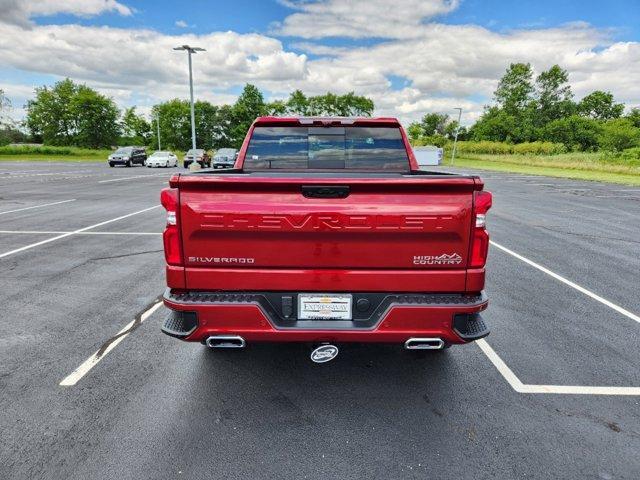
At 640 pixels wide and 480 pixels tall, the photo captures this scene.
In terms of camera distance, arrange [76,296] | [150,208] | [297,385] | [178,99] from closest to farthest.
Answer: [297,385] → [76,296] → [150,208] → [178,99]

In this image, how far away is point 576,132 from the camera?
77.7 meters

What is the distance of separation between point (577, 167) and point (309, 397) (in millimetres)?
50100

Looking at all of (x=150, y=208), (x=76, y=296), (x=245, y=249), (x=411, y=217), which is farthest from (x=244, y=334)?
(x=150, y=208)

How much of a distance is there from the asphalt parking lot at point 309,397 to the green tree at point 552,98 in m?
95.3

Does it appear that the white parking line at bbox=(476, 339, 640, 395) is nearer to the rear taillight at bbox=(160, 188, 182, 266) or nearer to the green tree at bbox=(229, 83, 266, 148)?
the rear taillight at bbox=(160, 188, 182, 266)

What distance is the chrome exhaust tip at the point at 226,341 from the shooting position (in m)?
2.79

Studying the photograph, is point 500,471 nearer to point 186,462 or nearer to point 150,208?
point 186,462

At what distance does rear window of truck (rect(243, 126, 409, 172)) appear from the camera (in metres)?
4.52

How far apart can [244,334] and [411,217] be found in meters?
1.30

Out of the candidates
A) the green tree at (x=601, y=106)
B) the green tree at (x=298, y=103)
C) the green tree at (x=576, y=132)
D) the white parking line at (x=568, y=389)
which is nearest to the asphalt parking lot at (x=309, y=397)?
the white parking line at (x=568, y=389)

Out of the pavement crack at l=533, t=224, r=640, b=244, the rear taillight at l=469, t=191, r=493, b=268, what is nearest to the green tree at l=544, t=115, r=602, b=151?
the pavement crack at l=533, t=224, r=640, b=244

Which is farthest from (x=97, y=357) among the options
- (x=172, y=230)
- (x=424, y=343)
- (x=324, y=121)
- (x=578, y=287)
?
(x=578, y=287)

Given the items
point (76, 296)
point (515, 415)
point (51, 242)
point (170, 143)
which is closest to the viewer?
point (515, 415)

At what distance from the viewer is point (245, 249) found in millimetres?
2723
